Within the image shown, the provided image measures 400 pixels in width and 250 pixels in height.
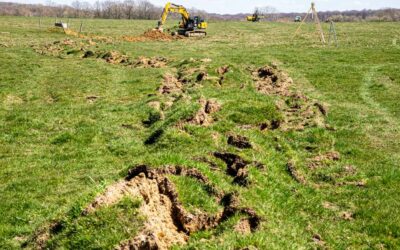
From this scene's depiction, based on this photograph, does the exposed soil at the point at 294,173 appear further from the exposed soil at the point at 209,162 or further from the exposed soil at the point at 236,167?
the exposed soil at the point at 209,162

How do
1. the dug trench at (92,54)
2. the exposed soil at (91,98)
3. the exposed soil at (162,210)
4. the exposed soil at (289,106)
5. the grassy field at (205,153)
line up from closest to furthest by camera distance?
1. the exposed soil at (162,210)
2. the grassy field at (205,153)
3. the exposed soil at (289,106)
4. the exposed soil at (91,98)
5. the dug trench at (92,54)

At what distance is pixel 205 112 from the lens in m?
18.0

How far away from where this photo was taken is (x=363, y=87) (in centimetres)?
2642

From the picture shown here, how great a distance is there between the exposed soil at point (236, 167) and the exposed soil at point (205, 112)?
142 inches

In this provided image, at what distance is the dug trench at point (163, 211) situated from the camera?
8.30m

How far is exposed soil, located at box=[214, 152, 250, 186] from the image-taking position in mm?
11312

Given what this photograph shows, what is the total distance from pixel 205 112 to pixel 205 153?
4.92 m

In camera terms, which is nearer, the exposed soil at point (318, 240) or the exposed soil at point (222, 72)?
the exposed soil at point (318, 240)

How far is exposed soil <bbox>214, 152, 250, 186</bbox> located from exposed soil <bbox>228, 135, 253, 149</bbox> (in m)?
1.53

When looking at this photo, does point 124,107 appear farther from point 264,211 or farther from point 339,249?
point 339,249

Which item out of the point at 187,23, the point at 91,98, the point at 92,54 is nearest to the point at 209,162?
the point at 91,98

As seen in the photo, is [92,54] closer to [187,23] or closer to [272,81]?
[272,81]

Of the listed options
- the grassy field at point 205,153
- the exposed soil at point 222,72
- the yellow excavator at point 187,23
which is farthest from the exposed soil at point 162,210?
the yellow excavator at point 187,23

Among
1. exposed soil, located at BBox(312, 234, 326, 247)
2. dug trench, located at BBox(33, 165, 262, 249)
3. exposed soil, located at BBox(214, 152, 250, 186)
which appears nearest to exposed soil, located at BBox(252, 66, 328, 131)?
exposed soil, located at BBox(214, 152, 250, 186)
